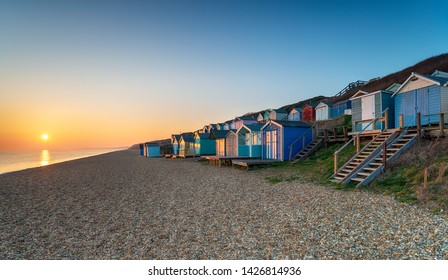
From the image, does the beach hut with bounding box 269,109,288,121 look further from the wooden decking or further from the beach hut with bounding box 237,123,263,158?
the wooden decking

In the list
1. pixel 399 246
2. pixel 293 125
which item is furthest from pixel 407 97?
pixel 399 246

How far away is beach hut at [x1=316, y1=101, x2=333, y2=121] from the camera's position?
1638 inches

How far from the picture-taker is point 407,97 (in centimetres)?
1689

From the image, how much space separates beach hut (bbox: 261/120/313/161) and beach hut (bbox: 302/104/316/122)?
27596 mm

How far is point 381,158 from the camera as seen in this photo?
39.3ft

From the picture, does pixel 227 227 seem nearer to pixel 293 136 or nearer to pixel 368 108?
pixel 293 136

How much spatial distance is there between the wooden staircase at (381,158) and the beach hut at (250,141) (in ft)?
42.1

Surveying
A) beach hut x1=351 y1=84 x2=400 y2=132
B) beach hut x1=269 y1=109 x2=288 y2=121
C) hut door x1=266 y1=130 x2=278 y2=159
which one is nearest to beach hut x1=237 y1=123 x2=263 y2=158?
hut door x1=266 y1=130 x2=278 y2=159

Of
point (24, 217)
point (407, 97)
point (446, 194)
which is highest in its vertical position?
point (407, 97)

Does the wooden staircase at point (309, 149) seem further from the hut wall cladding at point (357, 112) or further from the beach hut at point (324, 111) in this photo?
the beach hut at point (324, 111)

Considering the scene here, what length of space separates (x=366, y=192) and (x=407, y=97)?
11.0 m

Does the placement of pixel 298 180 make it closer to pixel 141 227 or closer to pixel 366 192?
pixel 366 192

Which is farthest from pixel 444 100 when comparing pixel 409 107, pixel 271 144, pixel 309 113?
pixel 309 113

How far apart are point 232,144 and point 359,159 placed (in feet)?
55.1
